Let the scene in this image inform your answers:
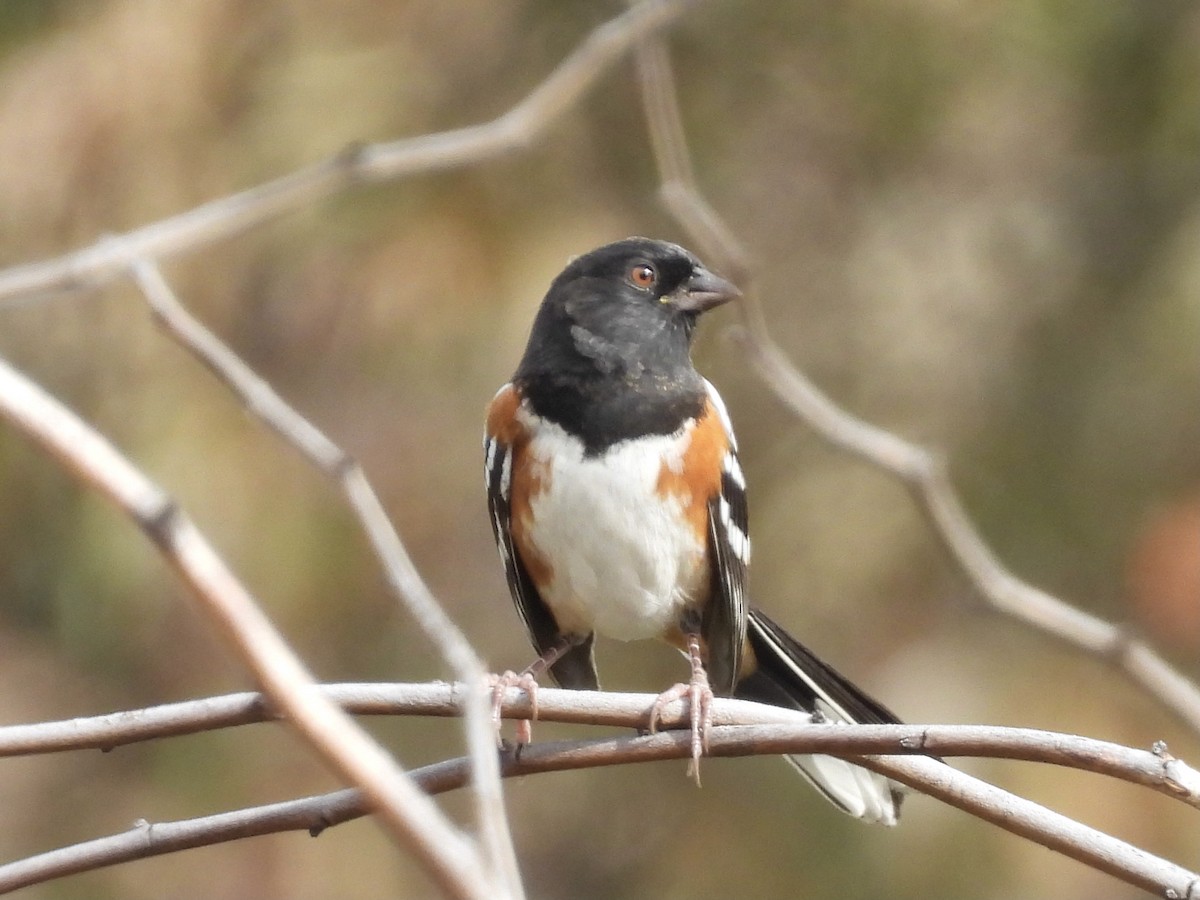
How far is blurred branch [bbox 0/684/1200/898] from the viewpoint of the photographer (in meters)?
1.35

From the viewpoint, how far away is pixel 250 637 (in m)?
0.68

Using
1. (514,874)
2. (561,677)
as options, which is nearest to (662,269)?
(561,677)

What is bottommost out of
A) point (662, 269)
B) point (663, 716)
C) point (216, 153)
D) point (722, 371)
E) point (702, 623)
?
point (663, 716)

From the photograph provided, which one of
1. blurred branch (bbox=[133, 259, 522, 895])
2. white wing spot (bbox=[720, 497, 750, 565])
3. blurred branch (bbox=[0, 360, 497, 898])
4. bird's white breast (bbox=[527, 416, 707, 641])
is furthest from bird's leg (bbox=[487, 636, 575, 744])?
blurred branch (bbox=[0, 360, 497, 898])

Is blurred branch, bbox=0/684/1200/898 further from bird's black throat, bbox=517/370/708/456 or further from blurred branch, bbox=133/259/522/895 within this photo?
bird's black throat, bbox=517/370/708/456

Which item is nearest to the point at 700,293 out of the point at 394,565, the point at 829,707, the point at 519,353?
the point at 829,707

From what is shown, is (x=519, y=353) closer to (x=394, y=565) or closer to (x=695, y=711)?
(x=695, y=711)

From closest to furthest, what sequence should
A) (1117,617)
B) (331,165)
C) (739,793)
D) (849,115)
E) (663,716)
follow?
(331,165) → (663,716) → (1117,617) → (739,793) → (849,115)

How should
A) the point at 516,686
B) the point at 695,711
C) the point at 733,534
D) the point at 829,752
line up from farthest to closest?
the point at 733,534 < the point at 516,686 < the point at 695,711 < the point at 829,752

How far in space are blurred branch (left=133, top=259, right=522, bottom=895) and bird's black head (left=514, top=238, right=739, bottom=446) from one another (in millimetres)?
1300

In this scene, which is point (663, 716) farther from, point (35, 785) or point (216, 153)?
point (35, 785)

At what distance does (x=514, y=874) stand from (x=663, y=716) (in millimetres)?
1039

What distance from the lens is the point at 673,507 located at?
244cm

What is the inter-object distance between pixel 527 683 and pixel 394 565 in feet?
3.85
